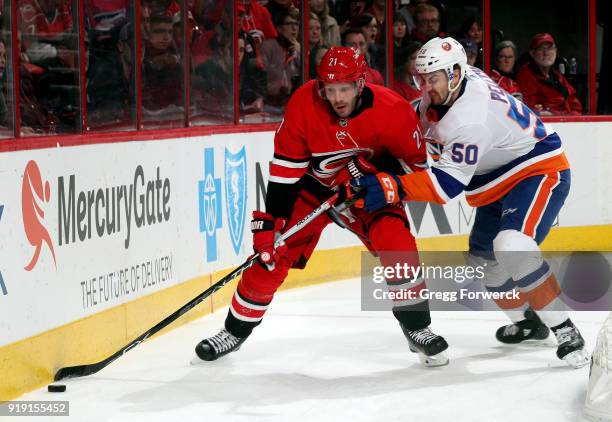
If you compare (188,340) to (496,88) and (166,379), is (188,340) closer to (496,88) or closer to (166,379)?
(166,379)

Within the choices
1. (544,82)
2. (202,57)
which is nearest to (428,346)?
(202,57)

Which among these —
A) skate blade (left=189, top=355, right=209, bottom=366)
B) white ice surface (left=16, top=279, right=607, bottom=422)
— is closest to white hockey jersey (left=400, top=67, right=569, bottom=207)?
white ice surface (left=16, top=279, right=607, bottom=422)

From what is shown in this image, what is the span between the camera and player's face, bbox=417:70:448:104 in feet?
14.3

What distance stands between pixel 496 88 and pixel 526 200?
44cm

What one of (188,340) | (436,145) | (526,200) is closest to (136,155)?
(188,340)

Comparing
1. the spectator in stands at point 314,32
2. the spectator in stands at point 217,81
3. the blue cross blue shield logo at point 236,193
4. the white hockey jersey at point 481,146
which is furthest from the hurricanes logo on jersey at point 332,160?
the spectator in stands at point 314,32

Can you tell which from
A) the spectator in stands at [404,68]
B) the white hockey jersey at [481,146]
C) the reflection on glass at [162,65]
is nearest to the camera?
the white hockey jersey at [481,146]

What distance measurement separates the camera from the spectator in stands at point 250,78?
21.5ft

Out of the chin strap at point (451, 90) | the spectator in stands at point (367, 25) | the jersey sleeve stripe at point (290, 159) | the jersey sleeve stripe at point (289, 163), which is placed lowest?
the jersey sleeve stripe at point (289, 163)

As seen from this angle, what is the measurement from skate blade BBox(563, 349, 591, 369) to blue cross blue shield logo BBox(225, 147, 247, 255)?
6.82ft

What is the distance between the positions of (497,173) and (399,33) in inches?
117

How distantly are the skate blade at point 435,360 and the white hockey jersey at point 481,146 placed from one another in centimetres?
60

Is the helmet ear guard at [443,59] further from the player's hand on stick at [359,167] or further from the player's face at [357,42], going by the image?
the player's face at [357,42]

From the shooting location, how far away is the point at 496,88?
4.55 meters
